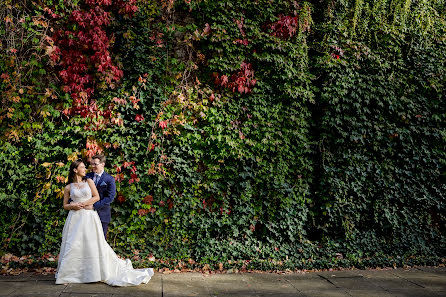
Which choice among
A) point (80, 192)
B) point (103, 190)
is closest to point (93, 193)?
point (80, 192)

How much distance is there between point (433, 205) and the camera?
7676mm

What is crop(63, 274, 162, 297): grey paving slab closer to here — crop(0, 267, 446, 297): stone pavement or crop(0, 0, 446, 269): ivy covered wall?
crop(0, 267, 446, 297): stone pavement

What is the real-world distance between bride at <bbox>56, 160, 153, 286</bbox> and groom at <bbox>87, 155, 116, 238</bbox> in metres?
0.32

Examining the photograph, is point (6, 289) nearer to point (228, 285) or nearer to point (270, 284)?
point (228, 285)

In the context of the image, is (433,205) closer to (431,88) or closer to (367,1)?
(431,88)

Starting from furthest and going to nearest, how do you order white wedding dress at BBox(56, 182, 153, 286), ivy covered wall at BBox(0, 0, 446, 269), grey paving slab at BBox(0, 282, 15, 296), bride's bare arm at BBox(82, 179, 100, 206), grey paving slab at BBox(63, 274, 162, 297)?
ivy covered wall at BBox(0, 0, 446, 269), bride's bare arm at BBox(82, 179, 100, 206), white wedding dress at BBox(56, 182, 153, 286), grey paving slab at BBox(63, 274, 162, 297), grey paving slab at BBox(0, 282, 15, 296)

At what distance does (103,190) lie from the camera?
18.6 feet

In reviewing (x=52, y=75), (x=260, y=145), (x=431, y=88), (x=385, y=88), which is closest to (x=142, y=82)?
(x=52, y=75)

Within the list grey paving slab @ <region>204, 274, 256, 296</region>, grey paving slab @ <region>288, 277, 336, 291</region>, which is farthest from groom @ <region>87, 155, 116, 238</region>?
grey paving slab @ <region>288, 277, 336, 291</region>

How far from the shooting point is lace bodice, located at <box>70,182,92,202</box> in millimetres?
5173

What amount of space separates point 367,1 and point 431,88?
8.56 feet

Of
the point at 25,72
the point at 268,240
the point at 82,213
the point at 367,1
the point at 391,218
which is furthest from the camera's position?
the point at 367,1

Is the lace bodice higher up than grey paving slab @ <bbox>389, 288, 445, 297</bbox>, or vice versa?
the lace bodice

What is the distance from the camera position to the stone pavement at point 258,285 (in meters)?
4.76
